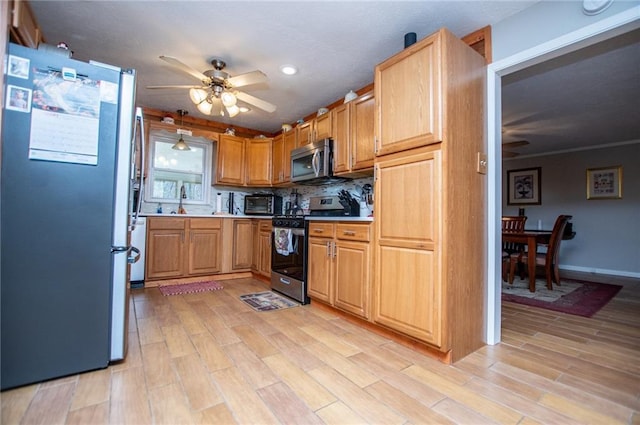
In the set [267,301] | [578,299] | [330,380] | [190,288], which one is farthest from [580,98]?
[190,288]

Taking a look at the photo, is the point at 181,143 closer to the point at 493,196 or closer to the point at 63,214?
the point at 63,214

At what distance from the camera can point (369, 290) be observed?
2361 millimetres

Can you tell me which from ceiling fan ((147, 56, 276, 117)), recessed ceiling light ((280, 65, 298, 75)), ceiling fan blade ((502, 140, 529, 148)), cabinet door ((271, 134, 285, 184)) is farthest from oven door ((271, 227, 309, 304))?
ceiling fan blade ((502, 140, 529, 148))

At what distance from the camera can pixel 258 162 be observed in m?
4.62

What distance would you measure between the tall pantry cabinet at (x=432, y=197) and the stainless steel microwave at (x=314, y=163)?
45.9 inches

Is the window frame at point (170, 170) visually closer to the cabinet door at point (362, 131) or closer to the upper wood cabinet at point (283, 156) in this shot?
the upper wood cabinet at point (283, 156)

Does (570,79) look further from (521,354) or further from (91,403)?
(91,403)

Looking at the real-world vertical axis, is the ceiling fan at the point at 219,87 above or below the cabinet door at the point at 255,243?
above

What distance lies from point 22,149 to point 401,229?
7.14 ft

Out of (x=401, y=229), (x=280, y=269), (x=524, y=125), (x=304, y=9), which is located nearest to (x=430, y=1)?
(x=304, y=9)

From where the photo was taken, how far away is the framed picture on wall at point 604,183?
16.7ft

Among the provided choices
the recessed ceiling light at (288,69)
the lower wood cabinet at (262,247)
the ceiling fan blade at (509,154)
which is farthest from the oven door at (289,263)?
the ceiling fan blade at (509,154)

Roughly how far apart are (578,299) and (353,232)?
291 centimetres

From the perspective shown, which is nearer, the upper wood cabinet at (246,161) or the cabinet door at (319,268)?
the cabinet door at (319,268)
